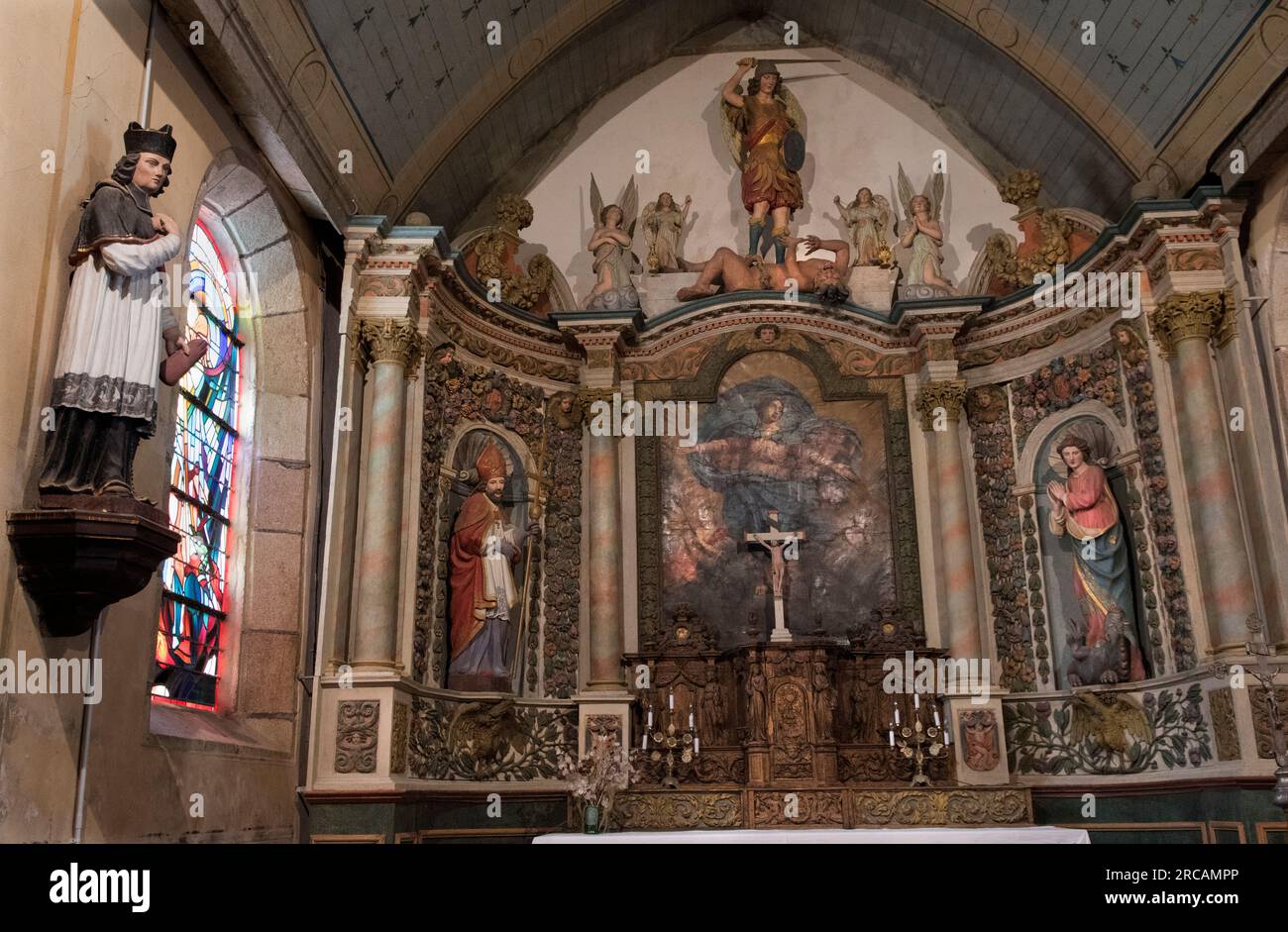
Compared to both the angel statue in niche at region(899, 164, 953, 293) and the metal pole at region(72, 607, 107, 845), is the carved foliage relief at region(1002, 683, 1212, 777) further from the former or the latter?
the metal pole at region(72, 607, 107, 845)

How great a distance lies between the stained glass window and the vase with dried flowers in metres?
3.07

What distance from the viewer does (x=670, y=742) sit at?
10.1 m

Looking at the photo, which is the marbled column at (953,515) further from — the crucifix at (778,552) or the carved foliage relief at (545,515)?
the carved foliage relief at (545,515)

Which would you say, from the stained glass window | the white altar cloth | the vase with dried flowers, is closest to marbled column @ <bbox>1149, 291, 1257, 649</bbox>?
the white altar cloth

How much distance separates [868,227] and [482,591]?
19.4ft

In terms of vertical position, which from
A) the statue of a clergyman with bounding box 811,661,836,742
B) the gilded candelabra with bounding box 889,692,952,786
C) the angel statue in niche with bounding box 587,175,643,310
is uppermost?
→ the angel statue in niche with bounding box 587,175,643,310

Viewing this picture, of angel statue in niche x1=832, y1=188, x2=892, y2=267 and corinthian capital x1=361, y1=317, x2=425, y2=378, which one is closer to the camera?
corinthian capital x1=361, y1=317, x2=425, y2=378

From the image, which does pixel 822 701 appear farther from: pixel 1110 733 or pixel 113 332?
pixel 113 332

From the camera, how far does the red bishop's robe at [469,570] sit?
995 cm

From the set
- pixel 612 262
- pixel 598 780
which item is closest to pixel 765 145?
pixel 612 262

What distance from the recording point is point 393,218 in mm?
10508

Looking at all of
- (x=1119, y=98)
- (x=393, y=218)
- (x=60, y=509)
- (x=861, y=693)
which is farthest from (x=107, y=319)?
(x=1119, y=98)

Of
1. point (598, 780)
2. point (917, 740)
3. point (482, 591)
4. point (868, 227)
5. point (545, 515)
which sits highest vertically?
point (868, 227)

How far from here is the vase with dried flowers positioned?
30.1 ft
